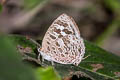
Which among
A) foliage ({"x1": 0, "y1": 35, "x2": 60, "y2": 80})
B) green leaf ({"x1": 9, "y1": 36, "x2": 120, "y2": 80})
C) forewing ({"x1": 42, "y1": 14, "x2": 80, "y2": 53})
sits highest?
forewing ({"x1": 42, "y1": 14, "x2": 80, "y2": 53})

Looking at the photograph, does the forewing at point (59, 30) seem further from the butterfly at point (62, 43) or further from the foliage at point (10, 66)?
the foliage at point (10, 66)

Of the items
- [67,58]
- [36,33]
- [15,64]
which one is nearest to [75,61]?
[67,58]

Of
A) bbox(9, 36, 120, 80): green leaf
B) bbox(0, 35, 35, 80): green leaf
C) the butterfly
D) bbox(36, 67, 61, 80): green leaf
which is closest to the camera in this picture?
bbox(0, 35, 35, 80): green leaf

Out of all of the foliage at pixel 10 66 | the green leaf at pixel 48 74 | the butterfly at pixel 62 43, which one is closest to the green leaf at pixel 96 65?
the butterfly at pixel 62 43

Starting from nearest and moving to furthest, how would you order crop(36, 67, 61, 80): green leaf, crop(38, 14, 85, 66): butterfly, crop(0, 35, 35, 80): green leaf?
1. crop(0, 35, 35, 80): green leaf
2. crop(36, 67, 61, 80): green leaf
3. crop(38, 14, 85, 66): butterfly

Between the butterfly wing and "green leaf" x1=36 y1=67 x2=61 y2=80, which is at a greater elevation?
the butterfly wing

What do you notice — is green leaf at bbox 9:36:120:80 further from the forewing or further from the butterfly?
the forewing

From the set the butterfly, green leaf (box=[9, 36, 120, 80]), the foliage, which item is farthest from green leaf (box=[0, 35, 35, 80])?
the butterfly
